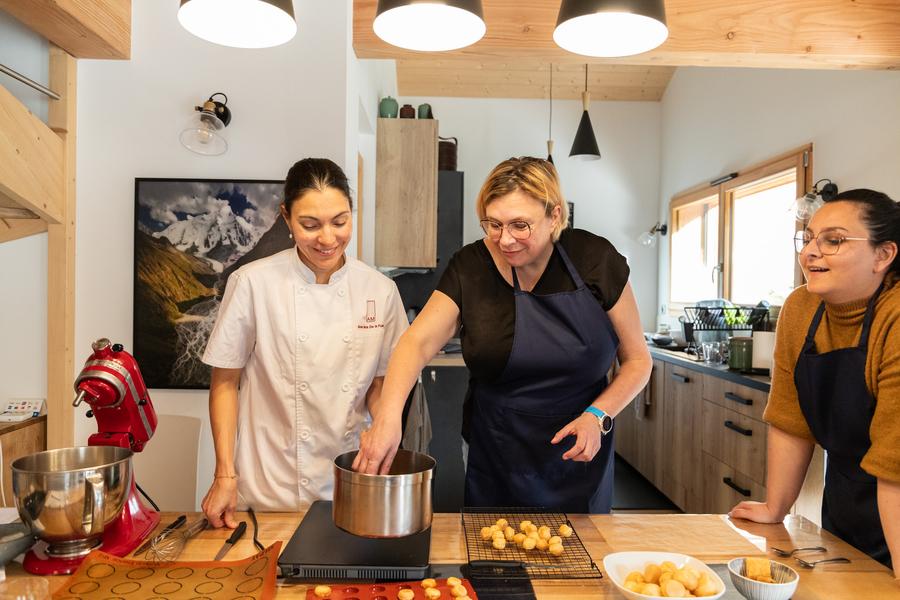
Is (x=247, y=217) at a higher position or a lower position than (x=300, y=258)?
higher

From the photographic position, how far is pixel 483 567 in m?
1.13

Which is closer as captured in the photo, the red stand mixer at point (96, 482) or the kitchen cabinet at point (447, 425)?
the red stand mixer at point (96, 482)

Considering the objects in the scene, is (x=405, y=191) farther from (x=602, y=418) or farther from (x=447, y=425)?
(x=602, y=418)

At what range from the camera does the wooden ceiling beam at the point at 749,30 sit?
2.69 metres

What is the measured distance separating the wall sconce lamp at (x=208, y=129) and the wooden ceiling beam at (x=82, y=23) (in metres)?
0.34

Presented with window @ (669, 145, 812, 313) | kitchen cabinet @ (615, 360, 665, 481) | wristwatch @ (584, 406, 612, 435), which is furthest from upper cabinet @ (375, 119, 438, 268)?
wristwatch @ (584, 406, 612, 435)

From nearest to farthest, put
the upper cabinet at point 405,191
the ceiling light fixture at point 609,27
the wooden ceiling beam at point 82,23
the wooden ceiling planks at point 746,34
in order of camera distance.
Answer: the ceiling light fixture at point 609,27 < the wooden ceiling beam at point 82,23 < the wooden ceiling planks at point 746,34 < the upper cabinet at point 405,191

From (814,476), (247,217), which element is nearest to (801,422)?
(814,476)

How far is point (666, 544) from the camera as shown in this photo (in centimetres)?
128

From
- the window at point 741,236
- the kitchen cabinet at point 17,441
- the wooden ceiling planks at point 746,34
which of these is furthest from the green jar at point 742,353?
the kitchen cabinet at point 17,441

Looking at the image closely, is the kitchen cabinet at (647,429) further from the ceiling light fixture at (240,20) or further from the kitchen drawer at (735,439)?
the ceiling light fixture at (240,20)

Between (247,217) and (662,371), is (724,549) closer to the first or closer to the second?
(247,217)

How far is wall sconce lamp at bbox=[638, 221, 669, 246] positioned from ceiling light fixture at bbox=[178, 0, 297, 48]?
184 inches

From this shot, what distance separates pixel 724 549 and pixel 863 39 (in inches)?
96.0
